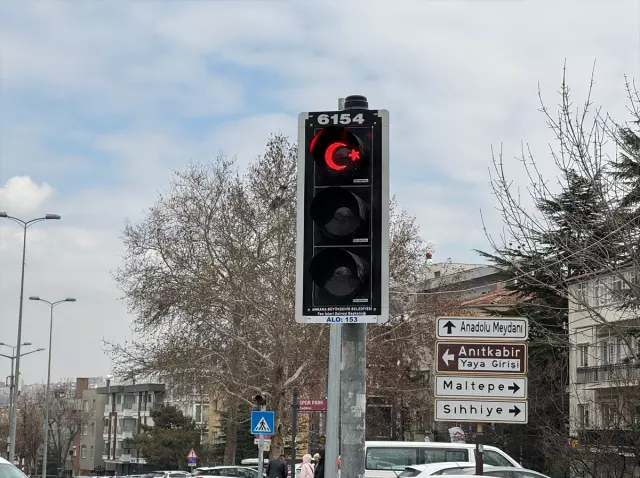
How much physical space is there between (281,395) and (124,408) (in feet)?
278

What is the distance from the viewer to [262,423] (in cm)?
2850

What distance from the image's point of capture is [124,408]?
420 feet

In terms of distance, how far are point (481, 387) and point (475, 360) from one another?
285mm

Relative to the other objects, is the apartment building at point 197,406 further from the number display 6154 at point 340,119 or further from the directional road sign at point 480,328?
the number display 6154 at point 340,119

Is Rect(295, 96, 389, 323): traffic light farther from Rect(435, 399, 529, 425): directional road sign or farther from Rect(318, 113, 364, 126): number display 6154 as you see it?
Rect(435, 399, 529, 425): directional road sign

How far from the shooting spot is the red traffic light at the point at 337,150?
22.0 feet

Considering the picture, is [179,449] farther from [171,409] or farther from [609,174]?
[609,174]

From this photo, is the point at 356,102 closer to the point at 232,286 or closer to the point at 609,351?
the point at 609,351

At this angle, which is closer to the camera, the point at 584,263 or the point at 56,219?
the point at 584,263

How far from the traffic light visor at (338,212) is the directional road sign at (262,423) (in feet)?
72.3

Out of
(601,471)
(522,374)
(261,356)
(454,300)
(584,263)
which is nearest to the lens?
(522,374)

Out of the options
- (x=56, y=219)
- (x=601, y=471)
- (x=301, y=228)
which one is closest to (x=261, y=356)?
(x=56, y=219)

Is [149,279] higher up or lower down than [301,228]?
higher up

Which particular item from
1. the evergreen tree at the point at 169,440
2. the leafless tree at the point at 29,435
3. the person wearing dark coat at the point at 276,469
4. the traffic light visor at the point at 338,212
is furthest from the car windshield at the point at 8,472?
the leafless tree at the point at 29,435
